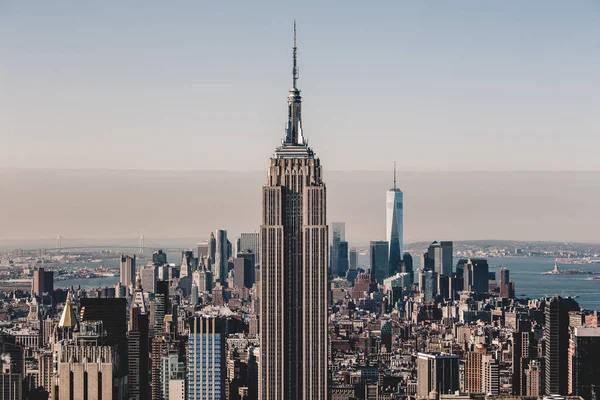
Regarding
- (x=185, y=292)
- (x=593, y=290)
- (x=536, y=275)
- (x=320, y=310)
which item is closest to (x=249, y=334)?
(x=320, y=310)

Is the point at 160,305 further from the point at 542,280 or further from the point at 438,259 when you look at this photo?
the point at 542,280

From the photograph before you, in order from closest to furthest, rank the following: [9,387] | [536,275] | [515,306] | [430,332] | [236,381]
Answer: [9,387], [236,381], [430,332], [515,306], [536,275]

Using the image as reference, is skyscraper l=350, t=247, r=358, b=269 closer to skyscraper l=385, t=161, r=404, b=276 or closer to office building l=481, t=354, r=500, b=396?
skyscraper l=385, t=161, r=404, b=276

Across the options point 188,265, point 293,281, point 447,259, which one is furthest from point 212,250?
point 293,281

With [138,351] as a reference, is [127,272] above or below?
above

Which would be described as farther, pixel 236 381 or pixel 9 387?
pixel 236 381

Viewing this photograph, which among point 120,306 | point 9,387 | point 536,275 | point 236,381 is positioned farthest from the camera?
point 536,275

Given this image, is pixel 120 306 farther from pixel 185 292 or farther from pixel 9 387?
pixel 185 292

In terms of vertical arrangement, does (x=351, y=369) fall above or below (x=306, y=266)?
below
